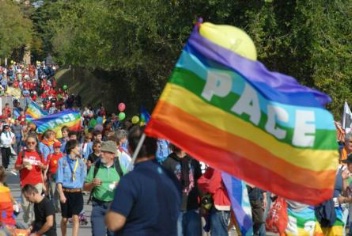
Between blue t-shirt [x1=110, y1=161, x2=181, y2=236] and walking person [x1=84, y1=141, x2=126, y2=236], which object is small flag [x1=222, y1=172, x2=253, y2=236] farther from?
blue t-shirt [x1=110, y1=161, x2=181, y2=236]

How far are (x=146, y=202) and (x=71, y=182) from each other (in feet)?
25.3

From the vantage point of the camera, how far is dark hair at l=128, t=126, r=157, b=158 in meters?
7.43

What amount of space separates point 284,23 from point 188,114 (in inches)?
681

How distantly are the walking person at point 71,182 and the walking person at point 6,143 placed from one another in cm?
1735

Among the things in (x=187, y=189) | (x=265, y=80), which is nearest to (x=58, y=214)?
(x=187, y=189)

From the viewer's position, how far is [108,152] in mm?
12500

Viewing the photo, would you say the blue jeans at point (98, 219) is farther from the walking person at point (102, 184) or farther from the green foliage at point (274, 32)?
the green foliage at point (274, 32)

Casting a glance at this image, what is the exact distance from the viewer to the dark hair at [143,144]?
24.4 ft

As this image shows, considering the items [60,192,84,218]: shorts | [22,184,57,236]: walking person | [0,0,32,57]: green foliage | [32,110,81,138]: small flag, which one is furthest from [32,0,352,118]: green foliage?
[0,0,32,57]: green foliage

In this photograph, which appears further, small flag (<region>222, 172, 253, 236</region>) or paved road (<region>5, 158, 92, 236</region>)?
paved road (<region>5, 158, 92, 236</region>)

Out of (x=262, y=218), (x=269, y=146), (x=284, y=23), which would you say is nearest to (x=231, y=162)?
(x=269, y=146)

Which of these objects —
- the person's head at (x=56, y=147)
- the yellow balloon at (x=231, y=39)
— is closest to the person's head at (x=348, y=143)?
the yellow balloon at (x=231, y=39)

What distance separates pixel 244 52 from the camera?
7.40 meters

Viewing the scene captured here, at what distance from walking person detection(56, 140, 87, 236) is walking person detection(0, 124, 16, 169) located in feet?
56.9
